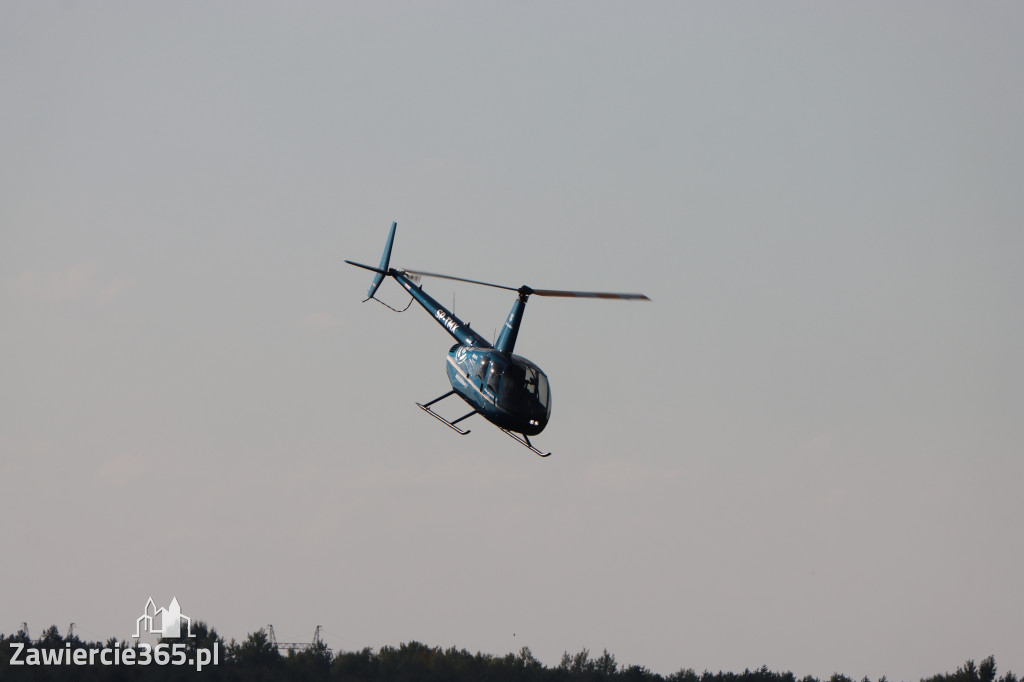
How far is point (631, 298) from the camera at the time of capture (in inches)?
2092

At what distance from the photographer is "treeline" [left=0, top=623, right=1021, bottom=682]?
97625 millimetres

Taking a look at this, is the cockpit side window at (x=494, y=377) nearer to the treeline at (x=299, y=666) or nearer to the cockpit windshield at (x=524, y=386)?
the cockpit windshield at (x=524, y=386)

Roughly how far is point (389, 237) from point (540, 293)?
2233cm

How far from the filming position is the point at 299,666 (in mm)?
105062

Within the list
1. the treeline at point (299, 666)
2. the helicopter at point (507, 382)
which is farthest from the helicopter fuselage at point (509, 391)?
the treeline at point (299, 666)

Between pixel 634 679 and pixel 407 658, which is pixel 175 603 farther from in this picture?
pixel 634 679

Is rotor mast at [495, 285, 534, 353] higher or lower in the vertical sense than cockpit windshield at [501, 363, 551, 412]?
higher

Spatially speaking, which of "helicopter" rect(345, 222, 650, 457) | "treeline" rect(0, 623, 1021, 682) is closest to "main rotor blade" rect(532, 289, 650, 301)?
"helicopter" rect(345, 222, 650, 457)

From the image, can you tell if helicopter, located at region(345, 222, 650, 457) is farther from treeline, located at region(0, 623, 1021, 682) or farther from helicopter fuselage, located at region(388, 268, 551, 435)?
treeline, located at region(0, 623, 1021, 682)

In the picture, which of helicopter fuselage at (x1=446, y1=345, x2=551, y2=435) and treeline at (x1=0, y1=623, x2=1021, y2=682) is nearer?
helicopter fuselage at (x1=446, y1=345, x2=551, y2=435)

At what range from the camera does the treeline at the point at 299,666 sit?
9762 centimetres

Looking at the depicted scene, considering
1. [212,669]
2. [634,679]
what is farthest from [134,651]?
[634,679]

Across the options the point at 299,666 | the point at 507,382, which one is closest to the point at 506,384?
the point at 507,382

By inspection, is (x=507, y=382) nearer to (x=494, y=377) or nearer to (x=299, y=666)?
(x=494, y=377)
